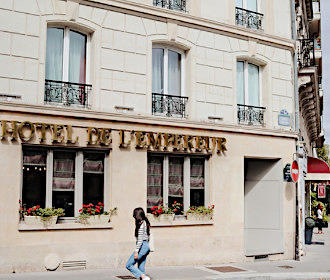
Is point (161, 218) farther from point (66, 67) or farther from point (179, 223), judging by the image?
point (66, 67)

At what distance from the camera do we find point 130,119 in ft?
42.0

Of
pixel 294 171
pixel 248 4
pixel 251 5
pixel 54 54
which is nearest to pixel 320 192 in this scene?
pixel 294 171

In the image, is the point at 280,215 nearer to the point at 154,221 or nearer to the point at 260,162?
the point at 260,162

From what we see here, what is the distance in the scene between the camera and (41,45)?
11930mm

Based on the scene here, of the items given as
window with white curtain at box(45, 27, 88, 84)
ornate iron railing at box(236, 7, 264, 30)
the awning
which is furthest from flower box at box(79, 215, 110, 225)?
the awning

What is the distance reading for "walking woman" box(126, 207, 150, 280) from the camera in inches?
392

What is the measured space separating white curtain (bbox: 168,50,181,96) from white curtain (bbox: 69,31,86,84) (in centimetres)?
258

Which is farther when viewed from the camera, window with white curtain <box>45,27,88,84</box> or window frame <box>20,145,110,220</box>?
window with white curtain <box>45,27,88,84</box>

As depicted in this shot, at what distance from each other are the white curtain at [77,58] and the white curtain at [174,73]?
8.47ft

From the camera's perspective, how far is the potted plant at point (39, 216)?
11.5 meters

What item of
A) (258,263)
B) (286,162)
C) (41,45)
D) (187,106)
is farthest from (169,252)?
(41,45)

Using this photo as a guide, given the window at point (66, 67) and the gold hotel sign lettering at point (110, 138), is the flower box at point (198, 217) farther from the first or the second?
the window at point (66, 67)

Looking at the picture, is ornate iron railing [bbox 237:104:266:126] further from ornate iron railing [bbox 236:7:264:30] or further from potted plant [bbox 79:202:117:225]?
potted plant [bbox 79:202:117:225]

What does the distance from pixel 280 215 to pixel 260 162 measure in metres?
1.77
